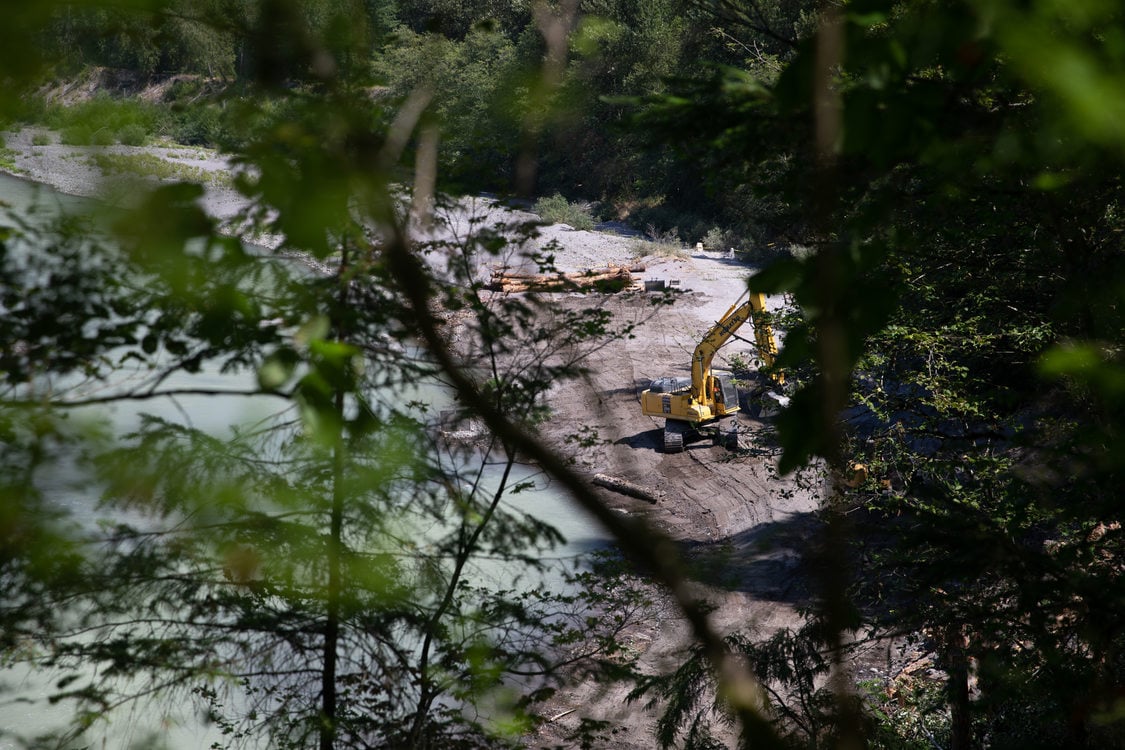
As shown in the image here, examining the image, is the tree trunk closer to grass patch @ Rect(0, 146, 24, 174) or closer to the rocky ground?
the rocky ground

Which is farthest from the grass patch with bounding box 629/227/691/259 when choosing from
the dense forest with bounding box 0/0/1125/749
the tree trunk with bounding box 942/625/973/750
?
the dense forest with bounding box 0/0/1125/749

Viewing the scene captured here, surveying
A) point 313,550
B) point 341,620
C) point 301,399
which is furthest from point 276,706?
point 301,399

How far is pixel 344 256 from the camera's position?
2.21m

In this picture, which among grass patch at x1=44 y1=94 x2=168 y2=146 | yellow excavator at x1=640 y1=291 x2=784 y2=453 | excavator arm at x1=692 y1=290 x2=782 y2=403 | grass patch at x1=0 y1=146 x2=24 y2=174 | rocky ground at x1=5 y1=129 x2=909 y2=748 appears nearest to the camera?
grass patch at x1=44 y1=94 x2=168 y2=146

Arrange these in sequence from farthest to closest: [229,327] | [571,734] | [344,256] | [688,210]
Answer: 1. [688,210]
2. [571,734]
3. [344,256]
4. [229,327]

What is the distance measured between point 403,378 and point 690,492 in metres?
11.8

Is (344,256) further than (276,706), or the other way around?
(276,706)

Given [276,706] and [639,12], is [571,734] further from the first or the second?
[639,12]

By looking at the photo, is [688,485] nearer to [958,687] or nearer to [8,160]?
[958,687]

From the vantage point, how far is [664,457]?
51.1ft

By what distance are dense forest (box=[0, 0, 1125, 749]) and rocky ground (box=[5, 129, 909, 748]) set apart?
0.15m

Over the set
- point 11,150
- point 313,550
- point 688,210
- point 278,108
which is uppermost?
point 278,108

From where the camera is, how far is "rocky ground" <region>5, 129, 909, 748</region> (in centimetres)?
183

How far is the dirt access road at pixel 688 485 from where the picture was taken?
18.6 feet
